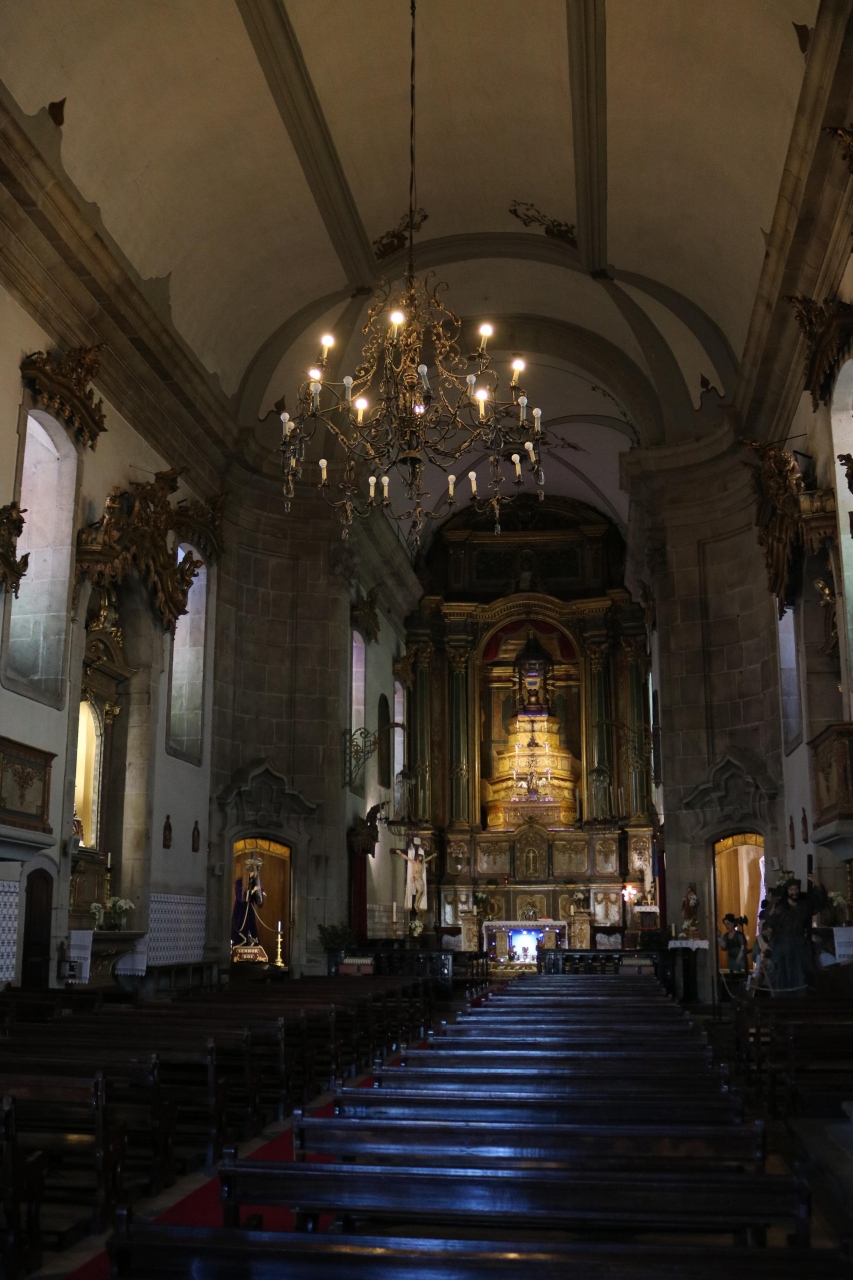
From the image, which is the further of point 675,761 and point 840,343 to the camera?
point 675,761

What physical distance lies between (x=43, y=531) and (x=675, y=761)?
34.5ft

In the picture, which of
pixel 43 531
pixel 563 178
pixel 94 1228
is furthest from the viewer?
pixel 563 178

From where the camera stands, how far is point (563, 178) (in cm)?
1666

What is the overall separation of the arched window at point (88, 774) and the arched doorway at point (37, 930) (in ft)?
5.78

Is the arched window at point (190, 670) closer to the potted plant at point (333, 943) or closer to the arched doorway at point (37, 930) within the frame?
the potted plant at point (333, 943)

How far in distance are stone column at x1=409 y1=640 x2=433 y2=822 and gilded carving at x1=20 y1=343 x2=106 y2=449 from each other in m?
14.9

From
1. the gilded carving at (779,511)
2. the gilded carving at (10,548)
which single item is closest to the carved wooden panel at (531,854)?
the gilded carving at (779,511)

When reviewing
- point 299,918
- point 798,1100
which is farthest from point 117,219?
point 798,1100

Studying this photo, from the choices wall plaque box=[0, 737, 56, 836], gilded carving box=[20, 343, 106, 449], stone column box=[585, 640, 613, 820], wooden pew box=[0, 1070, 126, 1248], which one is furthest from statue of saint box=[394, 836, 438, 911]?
wooden pew box=[0, 1070, 126, 1248]

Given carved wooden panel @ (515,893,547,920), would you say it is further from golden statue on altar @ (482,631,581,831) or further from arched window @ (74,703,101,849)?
arched window @ (74,703,101,849)

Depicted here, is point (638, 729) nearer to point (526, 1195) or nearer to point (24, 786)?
point (24, 786)

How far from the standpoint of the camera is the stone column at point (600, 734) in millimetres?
26969

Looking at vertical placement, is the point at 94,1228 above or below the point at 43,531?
below

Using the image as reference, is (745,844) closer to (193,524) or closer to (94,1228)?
(193,524)
